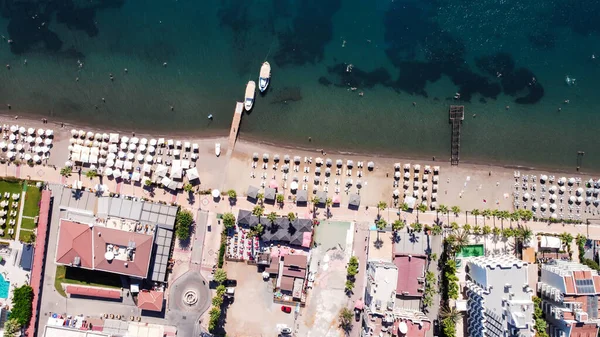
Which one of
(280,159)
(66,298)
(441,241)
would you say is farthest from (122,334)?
(441,241)

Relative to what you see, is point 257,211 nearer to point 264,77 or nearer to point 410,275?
point 264,77

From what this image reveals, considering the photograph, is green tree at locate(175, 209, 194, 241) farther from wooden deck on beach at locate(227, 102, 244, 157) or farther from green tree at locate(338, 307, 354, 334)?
green tree at locate(338, 307, 354, 334)

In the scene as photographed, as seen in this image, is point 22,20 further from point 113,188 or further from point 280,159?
point 280,159

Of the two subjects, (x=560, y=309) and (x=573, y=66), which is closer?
(x=560, y=309)

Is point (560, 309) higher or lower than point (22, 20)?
lower

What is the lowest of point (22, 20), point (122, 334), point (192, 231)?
point (122, 334)

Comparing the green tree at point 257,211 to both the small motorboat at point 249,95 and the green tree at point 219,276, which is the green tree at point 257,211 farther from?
the small motorboat at point 249,95

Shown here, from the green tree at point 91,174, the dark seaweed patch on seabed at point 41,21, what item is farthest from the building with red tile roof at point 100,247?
the dark seaweed patch on seabed at point 41,21
